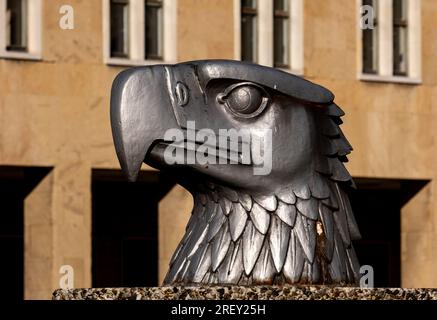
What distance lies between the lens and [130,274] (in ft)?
145

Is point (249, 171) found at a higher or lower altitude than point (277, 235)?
higher

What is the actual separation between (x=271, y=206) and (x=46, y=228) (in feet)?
85.8

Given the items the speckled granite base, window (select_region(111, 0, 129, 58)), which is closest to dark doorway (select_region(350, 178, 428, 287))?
window (select_region(111, 0, 129, 58))

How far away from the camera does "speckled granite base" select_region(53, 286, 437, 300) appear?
36.6 ft

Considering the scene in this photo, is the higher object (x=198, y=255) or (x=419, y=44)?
(x=419, y=44)

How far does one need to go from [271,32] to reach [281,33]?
54 centimetres

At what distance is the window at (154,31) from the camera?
39062mm

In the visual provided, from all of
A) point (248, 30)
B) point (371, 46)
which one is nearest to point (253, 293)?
point (248, 30)

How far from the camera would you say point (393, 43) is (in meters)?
41.8

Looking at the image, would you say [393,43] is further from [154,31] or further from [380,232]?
[380,232]

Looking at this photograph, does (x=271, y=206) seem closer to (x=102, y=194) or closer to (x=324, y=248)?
(x=324, y=248)

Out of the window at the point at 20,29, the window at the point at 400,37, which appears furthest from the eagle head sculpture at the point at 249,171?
the window at the point at 400,37
